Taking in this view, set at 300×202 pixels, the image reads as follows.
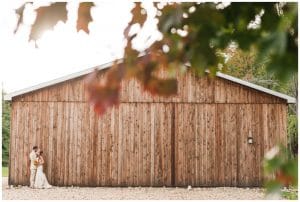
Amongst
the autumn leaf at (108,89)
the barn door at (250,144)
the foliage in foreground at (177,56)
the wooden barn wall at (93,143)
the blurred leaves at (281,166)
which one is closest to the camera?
the blurred leaves at (281,166)

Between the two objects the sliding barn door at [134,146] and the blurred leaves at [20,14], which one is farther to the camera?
the sliding barn door at [134,146]

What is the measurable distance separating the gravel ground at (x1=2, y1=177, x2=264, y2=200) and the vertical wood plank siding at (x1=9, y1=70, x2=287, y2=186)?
58 cm

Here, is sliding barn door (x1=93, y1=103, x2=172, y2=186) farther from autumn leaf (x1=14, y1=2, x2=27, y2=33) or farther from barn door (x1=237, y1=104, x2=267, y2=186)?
autumn leaf (x1=14, y1=2, x2=27, y2=33)

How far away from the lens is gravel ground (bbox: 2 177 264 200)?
13.5m

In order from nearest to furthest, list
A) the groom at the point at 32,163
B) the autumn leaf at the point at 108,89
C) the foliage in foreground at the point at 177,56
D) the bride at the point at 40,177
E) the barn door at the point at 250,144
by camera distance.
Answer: the foliage in foreground at the point at 177,56 < the autumn leaf at the point at 108,89 < the groom at the point at 32,163 < the bride at the point at 40,177 < the barn door at the point at 250,144

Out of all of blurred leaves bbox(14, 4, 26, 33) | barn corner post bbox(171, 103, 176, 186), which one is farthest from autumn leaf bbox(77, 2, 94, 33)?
barn corner post bbox(171, 103, 176, 186)

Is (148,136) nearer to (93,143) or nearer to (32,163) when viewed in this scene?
(93,143)

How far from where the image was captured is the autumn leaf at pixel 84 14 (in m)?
2.61

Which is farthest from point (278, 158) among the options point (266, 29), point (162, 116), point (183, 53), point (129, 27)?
point (162, 116)

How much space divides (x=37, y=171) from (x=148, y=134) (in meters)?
3.80

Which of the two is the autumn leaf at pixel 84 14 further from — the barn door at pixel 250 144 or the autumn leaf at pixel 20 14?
the barn door at pixel 250 144

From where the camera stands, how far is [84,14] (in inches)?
103

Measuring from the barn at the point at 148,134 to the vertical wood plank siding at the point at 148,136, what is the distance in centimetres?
3

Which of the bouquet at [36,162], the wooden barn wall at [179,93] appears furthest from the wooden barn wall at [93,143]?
the bouquet at [36,162]
